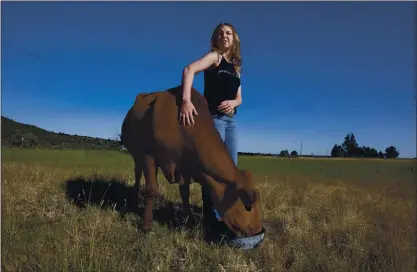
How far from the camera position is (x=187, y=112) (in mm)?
4141

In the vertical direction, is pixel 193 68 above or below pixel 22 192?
above

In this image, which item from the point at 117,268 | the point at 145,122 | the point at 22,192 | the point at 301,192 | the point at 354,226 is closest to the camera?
the point at 117,268

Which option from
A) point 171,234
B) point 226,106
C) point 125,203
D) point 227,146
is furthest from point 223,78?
point 125,203

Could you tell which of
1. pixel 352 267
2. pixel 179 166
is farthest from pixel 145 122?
pixel 352 267

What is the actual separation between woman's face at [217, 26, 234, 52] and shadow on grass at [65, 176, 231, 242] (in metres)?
2.10

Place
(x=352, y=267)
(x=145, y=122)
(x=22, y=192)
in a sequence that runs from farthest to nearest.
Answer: (x=22, y=192), (x=145, y=122), (x=352, y=267)

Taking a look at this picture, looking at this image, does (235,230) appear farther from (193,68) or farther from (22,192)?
(22,192)

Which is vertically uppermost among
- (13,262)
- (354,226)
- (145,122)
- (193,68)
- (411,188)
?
(193,68)

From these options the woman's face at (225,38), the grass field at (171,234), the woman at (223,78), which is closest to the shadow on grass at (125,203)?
the grass field at (171,234)

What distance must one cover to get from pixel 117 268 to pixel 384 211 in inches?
191

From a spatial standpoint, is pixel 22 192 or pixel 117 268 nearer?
pixel 117 268

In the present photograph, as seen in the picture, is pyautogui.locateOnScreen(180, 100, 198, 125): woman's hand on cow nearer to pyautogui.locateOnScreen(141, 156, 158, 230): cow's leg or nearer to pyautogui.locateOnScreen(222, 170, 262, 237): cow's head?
pyautogui.locateOnScreen(141, 156, 158, 230): cow's leg

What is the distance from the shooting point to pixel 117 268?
3508 mm

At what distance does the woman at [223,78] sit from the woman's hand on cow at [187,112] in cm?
37
